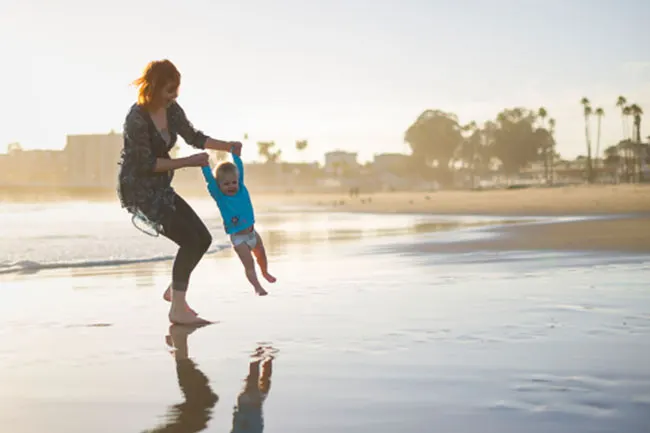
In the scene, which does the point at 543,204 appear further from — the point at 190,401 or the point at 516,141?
the point at 516,141

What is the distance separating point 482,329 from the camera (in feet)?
20.4

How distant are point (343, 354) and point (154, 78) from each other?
8.24ft

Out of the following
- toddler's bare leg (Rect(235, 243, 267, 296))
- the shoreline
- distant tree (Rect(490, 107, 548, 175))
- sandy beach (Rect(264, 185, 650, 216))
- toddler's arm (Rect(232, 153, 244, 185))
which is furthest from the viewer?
distant tree (Rect(490, 107, 548, 175))

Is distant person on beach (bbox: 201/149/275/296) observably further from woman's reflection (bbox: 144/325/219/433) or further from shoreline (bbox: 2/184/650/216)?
shoreline (bbox: 2/184/650/216)

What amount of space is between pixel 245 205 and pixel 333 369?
248 cm

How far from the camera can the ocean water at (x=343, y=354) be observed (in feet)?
12.9

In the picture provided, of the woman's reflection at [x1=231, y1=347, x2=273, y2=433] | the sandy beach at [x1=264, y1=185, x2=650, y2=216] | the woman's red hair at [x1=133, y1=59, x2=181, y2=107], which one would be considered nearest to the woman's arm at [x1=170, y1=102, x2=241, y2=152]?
the woman's red hair at [x1=133, y1=59, x2=181, y2=107]

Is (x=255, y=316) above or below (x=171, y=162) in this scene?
below

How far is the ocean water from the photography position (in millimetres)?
3945

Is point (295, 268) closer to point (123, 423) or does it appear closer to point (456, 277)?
point (456, 277)

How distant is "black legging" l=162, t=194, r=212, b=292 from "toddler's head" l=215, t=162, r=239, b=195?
1.07 ft

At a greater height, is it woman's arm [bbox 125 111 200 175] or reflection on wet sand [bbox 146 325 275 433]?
woman's arm [bbox 125 111 200 175]

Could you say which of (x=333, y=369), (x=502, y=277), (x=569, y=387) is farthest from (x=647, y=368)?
(x=502, y=277)

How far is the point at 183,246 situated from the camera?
6898 mm
